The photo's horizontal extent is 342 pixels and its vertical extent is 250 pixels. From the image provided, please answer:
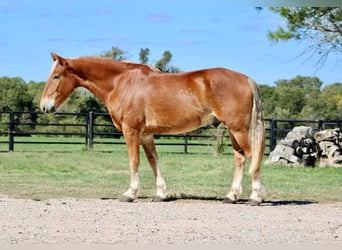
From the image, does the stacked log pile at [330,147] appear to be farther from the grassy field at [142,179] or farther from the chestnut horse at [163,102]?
the chestnut horse at [163,102]

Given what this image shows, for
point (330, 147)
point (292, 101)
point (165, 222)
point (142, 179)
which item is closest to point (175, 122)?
point (165, 222)

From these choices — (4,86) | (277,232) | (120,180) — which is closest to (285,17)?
(120,180)

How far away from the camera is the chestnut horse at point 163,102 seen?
25.5ft

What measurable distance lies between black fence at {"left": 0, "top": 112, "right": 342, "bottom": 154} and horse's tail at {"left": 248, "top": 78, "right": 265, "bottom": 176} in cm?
1144

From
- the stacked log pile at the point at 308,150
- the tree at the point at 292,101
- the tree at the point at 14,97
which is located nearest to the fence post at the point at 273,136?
the stacked log pile at the point at 308,150

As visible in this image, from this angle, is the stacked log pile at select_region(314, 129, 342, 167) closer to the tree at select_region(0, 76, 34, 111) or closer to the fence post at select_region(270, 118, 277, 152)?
the fence post at select_region(270, 118, 277, 152)

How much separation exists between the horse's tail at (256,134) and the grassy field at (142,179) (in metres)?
1.15

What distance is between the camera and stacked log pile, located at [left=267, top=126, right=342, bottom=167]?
15.1 m

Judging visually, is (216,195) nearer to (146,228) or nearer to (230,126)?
(230,126)

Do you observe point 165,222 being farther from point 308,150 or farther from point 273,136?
point 273,136

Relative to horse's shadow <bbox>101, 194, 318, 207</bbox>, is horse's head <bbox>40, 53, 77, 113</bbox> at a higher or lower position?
higher

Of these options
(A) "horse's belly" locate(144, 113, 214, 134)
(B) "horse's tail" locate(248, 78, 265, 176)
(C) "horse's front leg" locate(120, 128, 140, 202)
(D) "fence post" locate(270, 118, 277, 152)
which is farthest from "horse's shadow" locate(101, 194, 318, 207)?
(D) "fence post" locate(270, 118, 277, 152)

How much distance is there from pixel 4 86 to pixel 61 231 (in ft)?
110

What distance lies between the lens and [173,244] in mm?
5242
